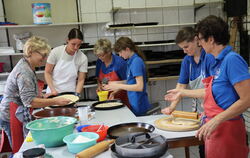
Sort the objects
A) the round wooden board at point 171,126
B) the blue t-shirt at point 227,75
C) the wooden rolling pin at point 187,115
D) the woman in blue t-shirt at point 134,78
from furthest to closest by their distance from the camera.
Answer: the woman in blue t-shirt at point 134,78 < the wooden rolling pin at point 187,115 < the round wooden board at point 171,126 < the blue t-shirt at point 227,75

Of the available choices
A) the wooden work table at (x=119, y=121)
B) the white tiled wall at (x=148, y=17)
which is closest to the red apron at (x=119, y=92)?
the wooden work table at (x=119, y=121)

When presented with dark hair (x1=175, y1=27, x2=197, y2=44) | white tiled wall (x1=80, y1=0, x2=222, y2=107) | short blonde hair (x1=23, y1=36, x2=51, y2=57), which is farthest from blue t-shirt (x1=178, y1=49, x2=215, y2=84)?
white tiled wall (x1=80, y1=0, x2=222, y2=107)

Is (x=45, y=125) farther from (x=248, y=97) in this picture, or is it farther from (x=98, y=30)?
(x=98, y=30)

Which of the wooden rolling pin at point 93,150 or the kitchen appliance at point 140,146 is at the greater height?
the kitchen appliance at point 140,146

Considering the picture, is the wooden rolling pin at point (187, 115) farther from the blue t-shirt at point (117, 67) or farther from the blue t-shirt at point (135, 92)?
the blue t-shirt at point (117, 67)

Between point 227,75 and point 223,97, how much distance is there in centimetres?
14

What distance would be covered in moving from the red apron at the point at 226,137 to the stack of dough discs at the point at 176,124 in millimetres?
166

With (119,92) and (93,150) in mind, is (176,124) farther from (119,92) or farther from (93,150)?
(119,92)

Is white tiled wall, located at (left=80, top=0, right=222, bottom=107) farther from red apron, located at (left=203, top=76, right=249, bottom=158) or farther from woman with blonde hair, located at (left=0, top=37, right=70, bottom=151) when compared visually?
red apron, located at (left=203, top=76, right=249, bottom=158)

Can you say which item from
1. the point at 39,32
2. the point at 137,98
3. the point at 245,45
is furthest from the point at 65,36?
the point at 245,45

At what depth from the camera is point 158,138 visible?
1.43 meters

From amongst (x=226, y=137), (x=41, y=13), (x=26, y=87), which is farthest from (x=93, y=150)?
(x=41, y=13)

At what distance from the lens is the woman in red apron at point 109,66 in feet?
9.83

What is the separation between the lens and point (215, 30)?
1464 mm
